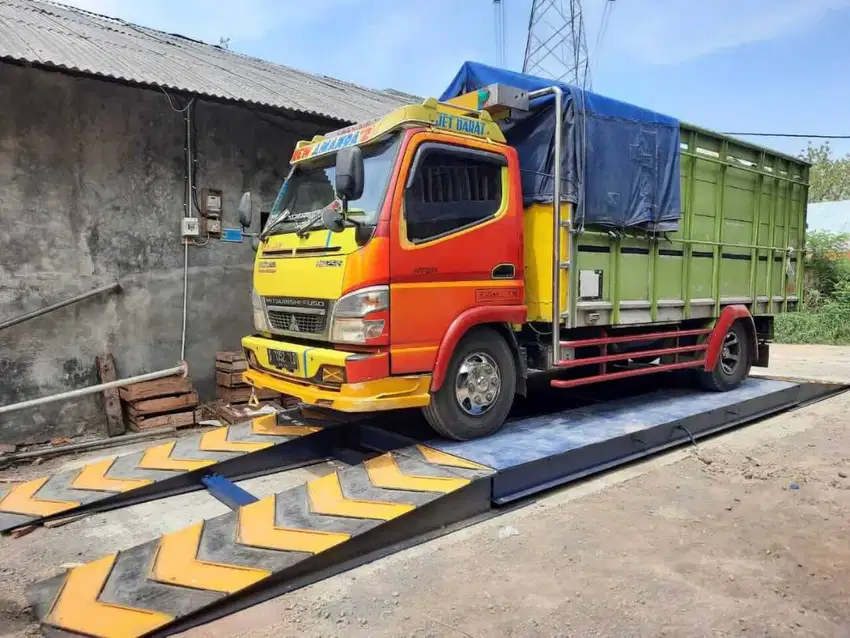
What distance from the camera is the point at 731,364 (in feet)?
25.6

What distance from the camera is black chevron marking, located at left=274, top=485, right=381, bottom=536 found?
3.72m

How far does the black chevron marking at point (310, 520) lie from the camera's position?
3723 millimetres

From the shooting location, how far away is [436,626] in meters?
3.18

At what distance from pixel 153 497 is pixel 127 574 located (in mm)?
1644

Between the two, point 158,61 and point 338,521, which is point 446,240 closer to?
point 338,521

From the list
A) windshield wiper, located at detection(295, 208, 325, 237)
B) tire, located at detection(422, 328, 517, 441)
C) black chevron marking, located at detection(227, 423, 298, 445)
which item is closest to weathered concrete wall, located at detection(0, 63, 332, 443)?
windshield wiper, located at detection(295, 208, 325, 237)

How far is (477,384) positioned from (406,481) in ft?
3.79

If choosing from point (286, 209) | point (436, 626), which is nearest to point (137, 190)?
point (286, 209)

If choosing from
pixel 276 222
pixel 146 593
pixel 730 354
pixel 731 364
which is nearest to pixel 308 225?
pixel 276 222

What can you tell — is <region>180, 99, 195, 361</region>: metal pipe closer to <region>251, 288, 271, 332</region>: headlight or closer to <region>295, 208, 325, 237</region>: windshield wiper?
<region>251, 288, 271, 332</region>: headlight

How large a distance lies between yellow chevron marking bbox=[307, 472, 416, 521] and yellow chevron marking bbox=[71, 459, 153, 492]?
1.47 m

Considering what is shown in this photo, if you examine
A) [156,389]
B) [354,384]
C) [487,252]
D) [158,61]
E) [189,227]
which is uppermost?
[158,61]

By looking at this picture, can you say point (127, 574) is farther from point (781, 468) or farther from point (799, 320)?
point (799, 320)

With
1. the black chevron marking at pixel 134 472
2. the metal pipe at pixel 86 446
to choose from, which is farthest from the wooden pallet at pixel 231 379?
the black chevron marking at pixel 134 472
